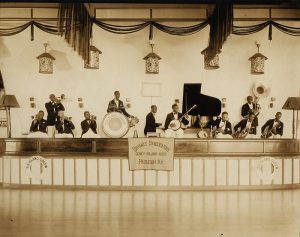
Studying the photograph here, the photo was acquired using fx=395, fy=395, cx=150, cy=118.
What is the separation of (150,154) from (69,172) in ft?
5.57

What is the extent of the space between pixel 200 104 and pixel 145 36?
7.88 ft

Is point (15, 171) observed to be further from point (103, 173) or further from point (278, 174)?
point (278, 174)

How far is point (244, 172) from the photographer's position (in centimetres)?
804

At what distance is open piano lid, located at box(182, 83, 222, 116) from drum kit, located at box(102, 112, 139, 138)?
1895 mm

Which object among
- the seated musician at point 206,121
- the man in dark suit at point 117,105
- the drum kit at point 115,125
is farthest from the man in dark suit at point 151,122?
the drum kit at point 115,125

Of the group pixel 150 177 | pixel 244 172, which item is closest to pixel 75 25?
pixel 150 177

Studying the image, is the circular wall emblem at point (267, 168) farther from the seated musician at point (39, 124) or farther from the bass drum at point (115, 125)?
the seated musician at point (39, 124)

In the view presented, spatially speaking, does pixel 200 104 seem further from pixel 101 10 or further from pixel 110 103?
pixel 101 10

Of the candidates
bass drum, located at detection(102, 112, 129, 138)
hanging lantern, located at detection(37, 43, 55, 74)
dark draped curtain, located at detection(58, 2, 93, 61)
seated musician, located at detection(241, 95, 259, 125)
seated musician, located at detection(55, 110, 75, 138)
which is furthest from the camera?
seated musician, located at detection(241, 95, 259, 125)

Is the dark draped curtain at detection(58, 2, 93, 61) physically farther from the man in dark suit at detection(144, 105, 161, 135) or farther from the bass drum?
the man in dark suit at detection(144, 105, 161, 135)

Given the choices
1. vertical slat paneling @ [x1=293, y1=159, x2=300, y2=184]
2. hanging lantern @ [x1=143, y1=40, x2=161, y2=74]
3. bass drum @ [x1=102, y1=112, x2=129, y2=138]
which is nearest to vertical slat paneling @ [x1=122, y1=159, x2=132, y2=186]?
→ bass drum @ [x1=102, y1=112, x2=129, y2=138]

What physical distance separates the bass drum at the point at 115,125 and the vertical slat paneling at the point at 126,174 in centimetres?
74

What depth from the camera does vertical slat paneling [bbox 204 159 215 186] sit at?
800 centimetres

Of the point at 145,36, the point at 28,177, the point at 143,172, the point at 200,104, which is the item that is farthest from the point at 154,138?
the point at 145,36
